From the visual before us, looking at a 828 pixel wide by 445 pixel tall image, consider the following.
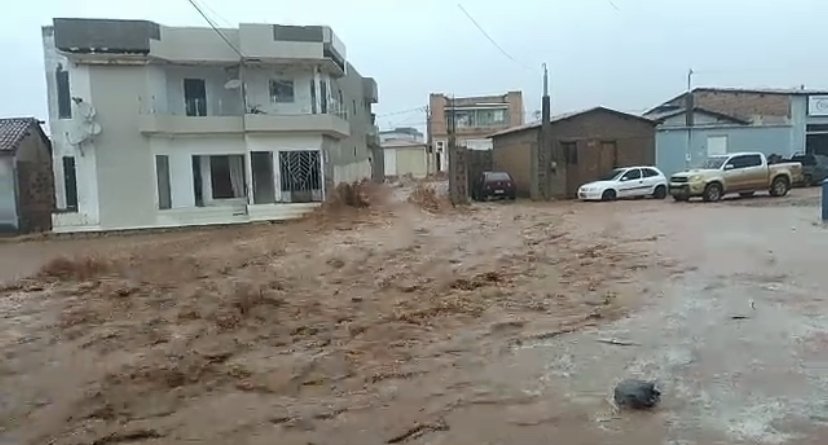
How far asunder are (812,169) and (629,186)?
30.5 feet

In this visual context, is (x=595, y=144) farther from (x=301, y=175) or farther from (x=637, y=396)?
(x=637, y=396)

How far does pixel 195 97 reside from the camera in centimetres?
3028

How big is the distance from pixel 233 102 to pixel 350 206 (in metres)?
6.88

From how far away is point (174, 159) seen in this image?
29.5 m

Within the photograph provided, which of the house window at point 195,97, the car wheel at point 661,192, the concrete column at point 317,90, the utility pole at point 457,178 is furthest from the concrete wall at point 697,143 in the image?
the house window at point 195,97

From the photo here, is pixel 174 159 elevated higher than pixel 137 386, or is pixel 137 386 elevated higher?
pixel 174 159

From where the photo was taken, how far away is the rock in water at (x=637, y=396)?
5.76 metres

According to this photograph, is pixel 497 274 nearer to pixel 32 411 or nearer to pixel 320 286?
pixel 320 286

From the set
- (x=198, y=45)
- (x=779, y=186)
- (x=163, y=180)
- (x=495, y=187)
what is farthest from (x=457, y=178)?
(x=779, y=186)

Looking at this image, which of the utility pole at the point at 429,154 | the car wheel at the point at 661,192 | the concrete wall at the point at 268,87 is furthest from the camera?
the utility pole at the point at 429,154

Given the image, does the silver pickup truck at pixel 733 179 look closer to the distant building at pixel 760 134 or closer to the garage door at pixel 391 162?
the distant building at pixel 760 134

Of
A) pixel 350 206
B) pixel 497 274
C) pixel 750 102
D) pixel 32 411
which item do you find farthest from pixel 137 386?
pixel 750 102

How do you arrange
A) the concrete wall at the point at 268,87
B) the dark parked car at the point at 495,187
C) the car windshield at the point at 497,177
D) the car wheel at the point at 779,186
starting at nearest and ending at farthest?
the car wheel at the point at 779,186
the concrete wall at the point at 268,87
the dark parked car at the point at 495,187
the car windshield at the point at 497,177

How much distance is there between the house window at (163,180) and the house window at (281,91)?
499 centimetres
